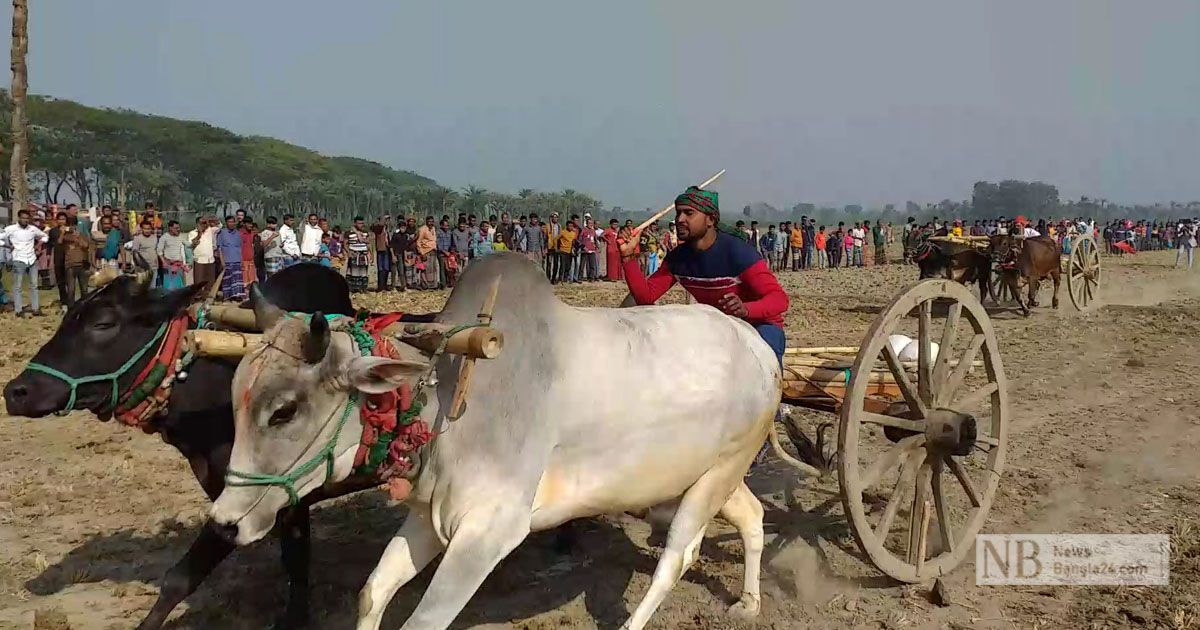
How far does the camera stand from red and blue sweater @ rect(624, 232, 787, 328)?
4.89 meters

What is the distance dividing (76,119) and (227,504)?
5415 centimetres

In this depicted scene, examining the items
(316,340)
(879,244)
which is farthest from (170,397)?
(879,244)

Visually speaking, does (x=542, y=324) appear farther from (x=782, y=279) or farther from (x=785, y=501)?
(x=782, y=279)

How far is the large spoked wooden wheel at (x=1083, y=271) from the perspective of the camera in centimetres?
1616

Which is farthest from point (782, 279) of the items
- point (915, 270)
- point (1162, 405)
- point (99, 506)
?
point (99, 506)

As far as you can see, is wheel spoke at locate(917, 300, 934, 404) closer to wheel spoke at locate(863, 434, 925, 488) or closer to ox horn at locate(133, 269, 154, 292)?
wheel spoke at locate(863, 434, 925, 488)

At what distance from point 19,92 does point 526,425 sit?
18.6 m

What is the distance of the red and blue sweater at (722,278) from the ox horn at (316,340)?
2.26 meters

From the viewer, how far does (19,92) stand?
695 inches

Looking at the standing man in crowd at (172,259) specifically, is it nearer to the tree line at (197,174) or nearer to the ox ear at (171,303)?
the ox ear at (171,303)

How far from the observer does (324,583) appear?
4.96 m

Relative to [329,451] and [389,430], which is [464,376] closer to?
[389,430]

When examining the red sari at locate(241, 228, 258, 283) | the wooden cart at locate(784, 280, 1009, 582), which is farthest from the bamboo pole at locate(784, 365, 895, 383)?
the red sari at locate(241, 228, 258, 283)

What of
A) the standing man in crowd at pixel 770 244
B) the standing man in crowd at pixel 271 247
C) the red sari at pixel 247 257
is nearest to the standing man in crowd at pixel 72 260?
the red sari at pixel 247 257
